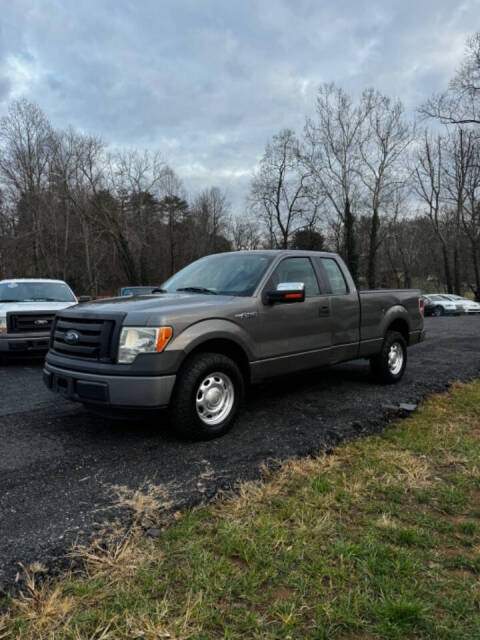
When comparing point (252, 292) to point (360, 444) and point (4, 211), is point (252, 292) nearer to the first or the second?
point (360, 444)

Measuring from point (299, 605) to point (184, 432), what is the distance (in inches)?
86.5

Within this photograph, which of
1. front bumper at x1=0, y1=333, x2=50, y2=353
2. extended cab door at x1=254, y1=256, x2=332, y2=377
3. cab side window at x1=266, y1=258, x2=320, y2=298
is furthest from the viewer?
front bumper at x1=0, y1=333, x2=50, y2=353

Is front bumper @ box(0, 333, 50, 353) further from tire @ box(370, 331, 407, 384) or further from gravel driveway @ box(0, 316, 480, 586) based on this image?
tire @ box(370, 331, 407, 384)

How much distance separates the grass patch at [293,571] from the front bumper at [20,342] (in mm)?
6017

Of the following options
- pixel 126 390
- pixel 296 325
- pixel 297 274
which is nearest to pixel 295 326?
pixel 296 325

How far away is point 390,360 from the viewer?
6707mm

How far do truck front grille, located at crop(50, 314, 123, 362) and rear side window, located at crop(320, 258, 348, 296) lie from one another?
9.78 feet

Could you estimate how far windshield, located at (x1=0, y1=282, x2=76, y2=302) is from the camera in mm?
9391

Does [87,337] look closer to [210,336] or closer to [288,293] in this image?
[210,336]

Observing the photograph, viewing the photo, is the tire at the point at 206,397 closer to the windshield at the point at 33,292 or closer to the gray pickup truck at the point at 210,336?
the gray pickup truck at the point at 210,336

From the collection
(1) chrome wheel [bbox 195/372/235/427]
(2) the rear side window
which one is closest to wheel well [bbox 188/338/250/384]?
(1) chrome wheel [bbox 195/372/235/427]

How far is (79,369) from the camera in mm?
4062

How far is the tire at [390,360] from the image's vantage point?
6508 millimetres

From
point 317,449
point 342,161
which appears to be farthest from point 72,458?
point 342,161
